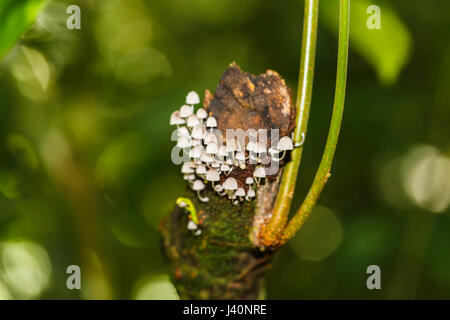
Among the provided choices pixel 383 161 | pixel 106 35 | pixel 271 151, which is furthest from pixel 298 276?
pixel 271 151

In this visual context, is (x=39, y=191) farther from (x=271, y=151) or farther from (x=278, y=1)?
(x=271, y=151)

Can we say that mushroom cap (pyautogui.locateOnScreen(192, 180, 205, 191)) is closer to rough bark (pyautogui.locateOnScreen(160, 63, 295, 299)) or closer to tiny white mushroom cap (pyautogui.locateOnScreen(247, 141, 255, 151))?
rough bark (pyautogui.locateOnScreen(160, 63, 295, 299))

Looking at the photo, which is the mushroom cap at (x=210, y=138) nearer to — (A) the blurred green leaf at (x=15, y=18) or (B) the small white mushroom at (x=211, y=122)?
(B) the small white mushroom at (x=211, y=122)

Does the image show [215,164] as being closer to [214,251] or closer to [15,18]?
[214,251]

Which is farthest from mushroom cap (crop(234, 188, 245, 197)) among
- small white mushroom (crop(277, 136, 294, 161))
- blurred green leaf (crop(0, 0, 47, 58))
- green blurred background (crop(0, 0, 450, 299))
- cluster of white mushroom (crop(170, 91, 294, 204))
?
green blurred background (crop(0, 0, 450, 299))

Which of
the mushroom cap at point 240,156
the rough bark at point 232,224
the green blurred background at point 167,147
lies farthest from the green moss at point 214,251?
the green blurred background at point 167,147

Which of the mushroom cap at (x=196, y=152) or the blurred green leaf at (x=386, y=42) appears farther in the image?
the blurred green leaf at (x=386, y=42)
